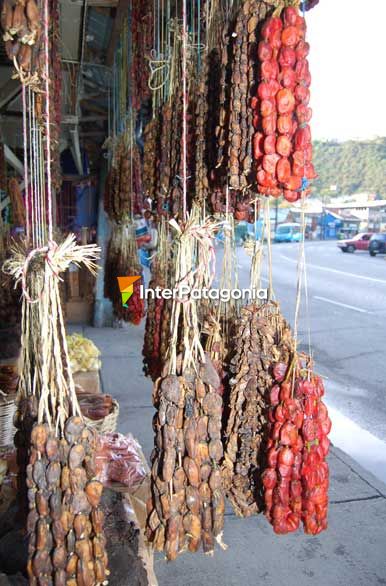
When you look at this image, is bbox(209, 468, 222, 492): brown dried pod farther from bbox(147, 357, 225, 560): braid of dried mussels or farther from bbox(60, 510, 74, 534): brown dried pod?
bbox(60, 510, 74, 534): brown dried pod

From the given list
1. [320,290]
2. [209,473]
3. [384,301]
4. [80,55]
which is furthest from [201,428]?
Result: [320,290]

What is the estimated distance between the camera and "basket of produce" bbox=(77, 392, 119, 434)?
3.03m

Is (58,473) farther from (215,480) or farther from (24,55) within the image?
(24,55)

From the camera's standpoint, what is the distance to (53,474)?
4.12 feet

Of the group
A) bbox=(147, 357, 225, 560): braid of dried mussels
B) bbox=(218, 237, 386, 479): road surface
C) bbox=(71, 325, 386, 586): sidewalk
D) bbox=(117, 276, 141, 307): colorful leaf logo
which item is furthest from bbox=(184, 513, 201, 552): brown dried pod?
bbox=(117, 276, 141, 307): colorful leaf logo

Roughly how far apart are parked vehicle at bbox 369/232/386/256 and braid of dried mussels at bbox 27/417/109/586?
2322 centimetres

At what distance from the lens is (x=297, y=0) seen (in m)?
1.46

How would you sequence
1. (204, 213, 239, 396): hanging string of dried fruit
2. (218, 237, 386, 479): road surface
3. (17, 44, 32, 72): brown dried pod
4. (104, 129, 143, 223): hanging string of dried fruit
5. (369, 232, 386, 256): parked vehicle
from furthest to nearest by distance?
(369, 232, 386, 256): parked vehicle < (218, 237, 386, 479): road surface < (104, 129, 143, 223): hanging string of dried fruit < (204, 213, 239, 396): hanging string of dried fruit < (17, 44, 32, 72): brown dried pod

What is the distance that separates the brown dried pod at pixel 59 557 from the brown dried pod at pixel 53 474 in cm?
15

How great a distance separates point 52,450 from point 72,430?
0.06m

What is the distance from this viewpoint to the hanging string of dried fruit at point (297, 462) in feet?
4.97

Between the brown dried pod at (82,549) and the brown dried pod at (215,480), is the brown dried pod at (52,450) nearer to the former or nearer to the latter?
the brown dried pod at (82,549)

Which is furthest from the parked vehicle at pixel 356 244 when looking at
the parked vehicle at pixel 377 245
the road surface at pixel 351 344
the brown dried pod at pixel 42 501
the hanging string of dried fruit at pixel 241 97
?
the brown dried pod at pixel 42 501

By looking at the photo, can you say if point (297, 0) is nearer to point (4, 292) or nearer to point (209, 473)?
point (209, 473)
